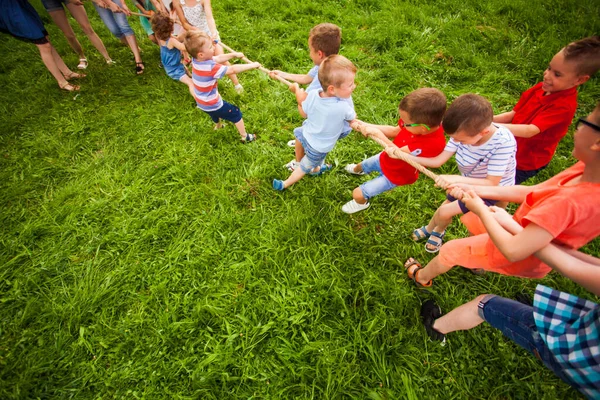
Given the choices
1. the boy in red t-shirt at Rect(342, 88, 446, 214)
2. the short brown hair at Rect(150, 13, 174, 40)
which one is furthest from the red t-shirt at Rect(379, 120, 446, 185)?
the short brown hair at Rect(150, 13, 174, 40)

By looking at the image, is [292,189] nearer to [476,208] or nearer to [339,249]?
[339,249]

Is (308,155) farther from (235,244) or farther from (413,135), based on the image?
(235,244)

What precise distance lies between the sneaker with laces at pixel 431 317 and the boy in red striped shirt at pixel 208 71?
314cm

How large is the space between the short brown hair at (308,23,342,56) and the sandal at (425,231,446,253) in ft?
7.37

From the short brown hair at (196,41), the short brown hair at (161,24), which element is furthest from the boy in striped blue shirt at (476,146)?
the short brown hair at (161,24)

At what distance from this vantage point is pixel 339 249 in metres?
3.13

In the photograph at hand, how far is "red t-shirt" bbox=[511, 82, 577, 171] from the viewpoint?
2.32 meters

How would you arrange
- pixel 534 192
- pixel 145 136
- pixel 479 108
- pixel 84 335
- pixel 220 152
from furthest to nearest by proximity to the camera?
1. pixel 145 136
2. pixel 220 152
3. pixel 84 335
4. pixel 479 108
5. pixel 534 192

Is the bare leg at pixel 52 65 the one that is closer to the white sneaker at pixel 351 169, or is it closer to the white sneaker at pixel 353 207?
the white sneaker at pixel 351 169

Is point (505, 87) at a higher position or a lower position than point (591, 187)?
lower

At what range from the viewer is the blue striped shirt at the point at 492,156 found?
2.19 m

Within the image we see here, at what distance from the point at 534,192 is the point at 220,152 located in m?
3.48

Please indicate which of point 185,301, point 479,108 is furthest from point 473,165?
point 185,301

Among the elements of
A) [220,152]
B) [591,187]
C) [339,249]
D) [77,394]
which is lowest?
[339,249]
